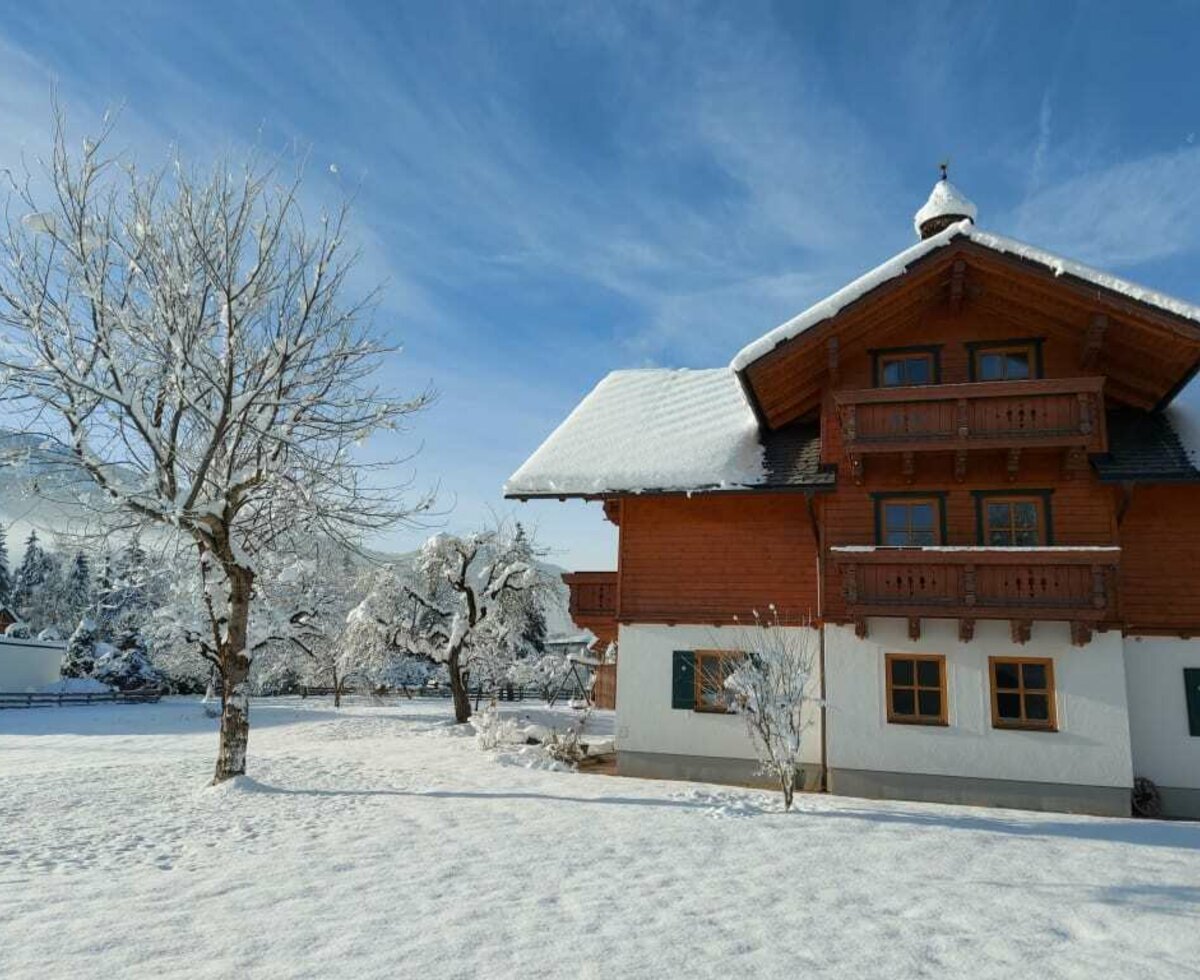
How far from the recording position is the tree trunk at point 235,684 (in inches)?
511

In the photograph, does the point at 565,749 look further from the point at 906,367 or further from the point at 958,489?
the point at 906,367

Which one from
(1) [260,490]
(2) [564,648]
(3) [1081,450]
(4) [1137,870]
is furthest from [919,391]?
(2) [564,648]

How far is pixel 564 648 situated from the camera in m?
61.4

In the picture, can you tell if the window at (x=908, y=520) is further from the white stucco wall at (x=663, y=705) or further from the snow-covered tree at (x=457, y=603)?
the snow-covered tree at (x=457, y=603)

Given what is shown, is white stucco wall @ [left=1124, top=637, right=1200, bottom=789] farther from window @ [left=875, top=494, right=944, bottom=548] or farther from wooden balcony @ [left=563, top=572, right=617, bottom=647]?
wooden balcony @ [left=563, top=572, right=617, bottom=647]

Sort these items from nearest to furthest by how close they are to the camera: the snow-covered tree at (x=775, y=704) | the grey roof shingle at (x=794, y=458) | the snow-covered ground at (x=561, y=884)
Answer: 1. the snow-covered ground at (x=561, y=884)
2. the snow-covered tree at (x=775, y=704)
3. the grey roof shingle at (x=794, y=458)

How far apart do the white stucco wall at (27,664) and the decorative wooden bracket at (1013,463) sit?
2016 inches

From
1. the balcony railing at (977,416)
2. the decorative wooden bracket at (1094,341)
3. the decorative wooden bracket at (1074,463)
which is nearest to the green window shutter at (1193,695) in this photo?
the decorative wooden bracket at (1074,463)

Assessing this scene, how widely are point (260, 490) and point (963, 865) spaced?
1224 centimetres

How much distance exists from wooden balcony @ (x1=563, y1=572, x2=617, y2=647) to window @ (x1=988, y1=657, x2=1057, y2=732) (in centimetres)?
721

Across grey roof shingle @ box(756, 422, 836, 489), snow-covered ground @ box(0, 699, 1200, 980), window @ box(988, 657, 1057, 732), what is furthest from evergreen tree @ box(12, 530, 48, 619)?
window @ box(988, 657, 1057, 732)

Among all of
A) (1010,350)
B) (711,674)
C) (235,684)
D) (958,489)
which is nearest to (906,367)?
(1010,350)

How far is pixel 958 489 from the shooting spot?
49.3ft

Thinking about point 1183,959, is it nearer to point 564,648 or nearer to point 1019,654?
point 1019,654
